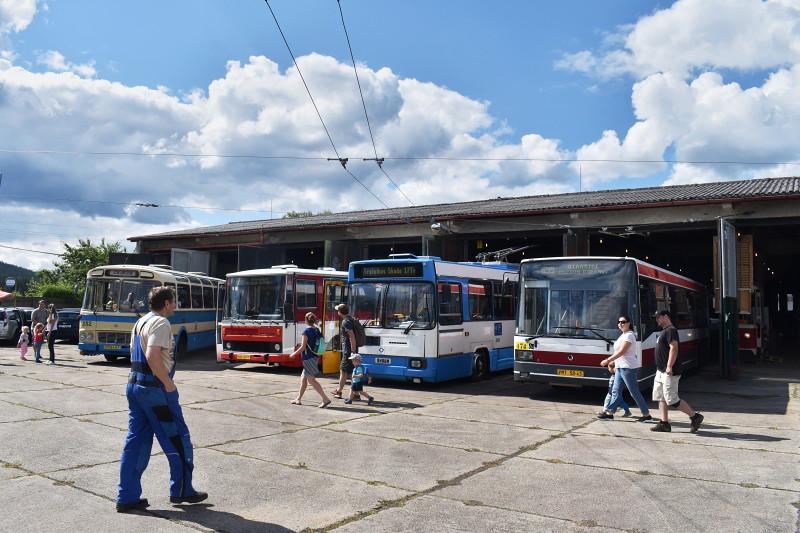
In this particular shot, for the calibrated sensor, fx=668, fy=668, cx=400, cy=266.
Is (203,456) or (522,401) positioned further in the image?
(522,401)

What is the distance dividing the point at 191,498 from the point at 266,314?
12.3 m

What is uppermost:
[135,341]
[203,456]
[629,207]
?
[629,207]

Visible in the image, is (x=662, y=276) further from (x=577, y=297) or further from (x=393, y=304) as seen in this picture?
(x=393, y=304)

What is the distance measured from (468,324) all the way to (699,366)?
8.77 m

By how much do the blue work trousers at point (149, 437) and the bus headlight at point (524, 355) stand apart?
877cm

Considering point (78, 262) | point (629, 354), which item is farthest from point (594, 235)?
point (78, 262)

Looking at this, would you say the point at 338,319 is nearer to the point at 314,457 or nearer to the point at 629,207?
the point at 629,207

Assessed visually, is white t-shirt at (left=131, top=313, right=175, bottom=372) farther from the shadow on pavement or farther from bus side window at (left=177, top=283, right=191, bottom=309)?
bus side window at (left=177, top=283, right=191, bottom=309)

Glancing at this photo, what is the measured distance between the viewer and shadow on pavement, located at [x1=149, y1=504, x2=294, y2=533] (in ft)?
17.1

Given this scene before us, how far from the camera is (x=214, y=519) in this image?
5430 millimetres

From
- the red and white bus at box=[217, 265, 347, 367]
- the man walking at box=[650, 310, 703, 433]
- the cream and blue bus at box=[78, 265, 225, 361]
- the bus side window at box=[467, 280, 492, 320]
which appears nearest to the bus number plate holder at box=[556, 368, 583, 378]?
the man walking at box=[650, 310, 703, 433]

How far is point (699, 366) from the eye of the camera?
20.3 m

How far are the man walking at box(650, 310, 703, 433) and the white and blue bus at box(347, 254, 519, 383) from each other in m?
5.39

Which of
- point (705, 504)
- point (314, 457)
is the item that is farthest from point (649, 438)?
point (314, 457)
